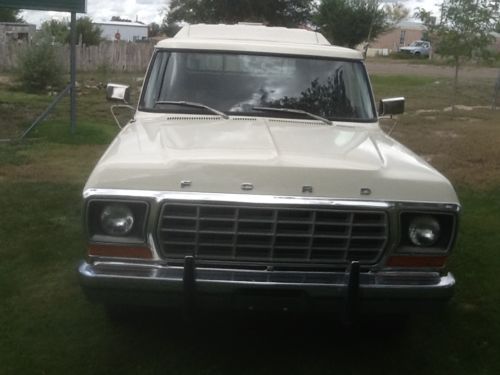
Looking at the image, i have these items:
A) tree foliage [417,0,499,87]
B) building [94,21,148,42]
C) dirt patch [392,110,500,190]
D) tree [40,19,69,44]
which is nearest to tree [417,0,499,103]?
tree foliage [417,0,499,87]

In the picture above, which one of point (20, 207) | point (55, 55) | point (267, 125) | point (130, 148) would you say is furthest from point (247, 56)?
point (55, 55)

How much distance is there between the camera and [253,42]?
5.80 meters

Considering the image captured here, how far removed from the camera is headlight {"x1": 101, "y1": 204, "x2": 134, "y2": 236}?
13.0 feet

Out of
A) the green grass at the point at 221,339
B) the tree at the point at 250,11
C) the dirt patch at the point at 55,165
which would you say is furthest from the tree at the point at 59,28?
the green grass at the point at 221,339

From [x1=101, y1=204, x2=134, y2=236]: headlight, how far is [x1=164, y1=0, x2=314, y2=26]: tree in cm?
2485

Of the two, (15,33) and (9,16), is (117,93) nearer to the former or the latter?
(15,33)

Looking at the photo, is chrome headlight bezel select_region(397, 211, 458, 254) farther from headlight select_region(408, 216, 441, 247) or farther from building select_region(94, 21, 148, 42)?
building select_region(94, 21, 148, 42)

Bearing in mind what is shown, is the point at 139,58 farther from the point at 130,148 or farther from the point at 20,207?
the point at 130,148

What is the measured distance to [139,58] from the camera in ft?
101

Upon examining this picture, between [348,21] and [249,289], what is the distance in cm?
2600

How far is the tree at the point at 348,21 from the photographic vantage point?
28312 millimetres

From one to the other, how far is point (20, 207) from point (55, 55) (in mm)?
13938

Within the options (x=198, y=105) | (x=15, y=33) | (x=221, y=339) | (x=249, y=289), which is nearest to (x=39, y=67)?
(x=15, y=33)

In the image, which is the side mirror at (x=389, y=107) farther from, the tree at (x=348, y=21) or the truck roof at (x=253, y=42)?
the tree at (x=348, y=21)
